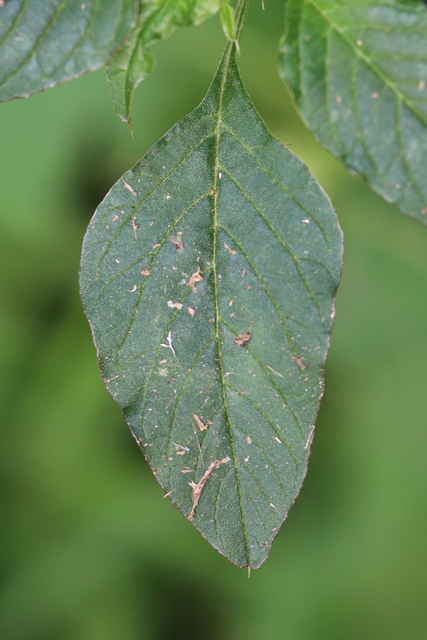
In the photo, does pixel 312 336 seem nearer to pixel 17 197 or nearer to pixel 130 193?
pixel 130 193

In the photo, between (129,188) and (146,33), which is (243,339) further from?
(146,33)

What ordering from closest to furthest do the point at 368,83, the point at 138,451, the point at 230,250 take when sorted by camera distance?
the point at 368,83
the point at 230,250
the point at 138,451

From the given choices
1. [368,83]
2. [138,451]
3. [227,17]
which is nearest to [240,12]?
[227,17]

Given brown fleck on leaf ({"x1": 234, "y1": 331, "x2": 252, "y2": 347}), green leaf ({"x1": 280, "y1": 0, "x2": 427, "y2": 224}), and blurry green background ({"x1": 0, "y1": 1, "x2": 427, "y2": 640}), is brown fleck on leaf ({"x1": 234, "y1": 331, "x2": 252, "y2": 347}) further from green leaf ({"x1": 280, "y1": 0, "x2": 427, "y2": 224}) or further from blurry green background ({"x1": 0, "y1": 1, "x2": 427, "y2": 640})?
blurry green background ({"x1": 0, "y1": 1, "x2": 427, "y2": 640})

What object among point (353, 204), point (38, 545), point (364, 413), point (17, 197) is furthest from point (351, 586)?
point (17, 197)

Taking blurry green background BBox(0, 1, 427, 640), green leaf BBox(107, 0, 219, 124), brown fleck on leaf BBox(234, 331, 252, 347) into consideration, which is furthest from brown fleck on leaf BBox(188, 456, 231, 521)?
blurry green background BBox(0, 1, 427, 640)
